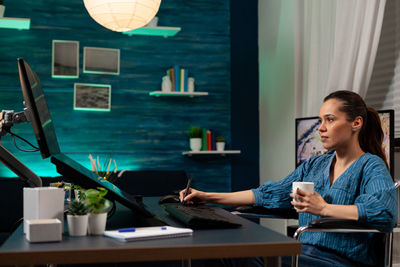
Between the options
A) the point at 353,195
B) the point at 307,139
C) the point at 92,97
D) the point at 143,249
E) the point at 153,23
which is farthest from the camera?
the point at 92,97

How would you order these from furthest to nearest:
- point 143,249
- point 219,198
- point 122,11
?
point 122,11 → point 219,198 → point 143,249

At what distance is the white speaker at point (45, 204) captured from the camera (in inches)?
48.6

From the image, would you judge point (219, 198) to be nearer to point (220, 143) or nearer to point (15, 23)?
point (220, 143)

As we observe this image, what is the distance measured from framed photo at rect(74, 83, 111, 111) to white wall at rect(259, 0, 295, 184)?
62.5 inches

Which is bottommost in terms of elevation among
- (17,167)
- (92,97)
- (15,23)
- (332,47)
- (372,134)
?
(17,167)

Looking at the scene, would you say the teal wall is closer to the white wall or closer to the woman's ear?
the white wall

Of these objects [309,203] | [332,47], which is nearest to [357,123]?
[309,203]

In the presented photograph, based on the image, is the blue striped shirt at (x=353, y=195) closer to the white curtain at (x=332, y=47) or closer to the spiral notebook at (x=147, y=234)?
the spiral notebook at (x=147, y=234)

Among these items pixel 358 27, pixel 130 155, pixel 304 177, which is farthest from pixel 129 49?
pixel 304 177

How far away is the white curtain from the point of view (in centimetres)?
309

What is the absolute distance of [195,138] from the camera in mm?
4684

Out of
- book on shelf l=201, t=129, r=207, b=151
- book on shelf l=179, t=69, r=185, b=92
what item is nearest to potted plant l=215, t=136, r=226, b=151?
book on shelf l=201, t=129, r=207, b=151

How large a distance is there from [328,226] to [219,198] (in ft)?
1.81

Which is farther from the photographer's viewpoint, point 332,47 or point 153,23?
point 153,23
